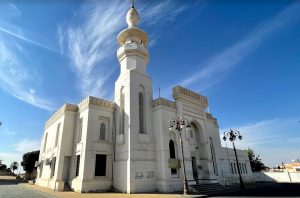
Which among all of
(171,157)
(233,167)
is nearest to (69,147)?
(171,157)

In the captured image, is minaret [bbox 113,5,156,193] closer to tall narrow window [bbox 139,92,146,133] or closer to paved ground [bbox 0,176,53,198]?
tall narrow window [bbox 139,92,146,133]

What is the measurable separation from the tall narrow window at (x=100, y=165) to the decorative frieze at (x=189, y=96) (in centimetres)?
A: 1102

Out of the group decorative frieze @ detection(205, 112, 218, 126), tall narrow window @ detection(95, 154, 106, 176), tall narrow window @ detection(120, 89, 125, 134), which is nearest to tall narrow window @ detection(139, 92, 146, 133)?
tall narrow window @ detection(120, 89, 125, 134)

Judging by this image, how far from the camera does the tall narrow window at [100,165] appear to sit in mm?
20719

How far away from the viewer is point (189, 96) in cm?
2634

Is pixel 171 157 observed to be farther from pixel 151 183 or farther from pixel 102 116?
pixel 102 116

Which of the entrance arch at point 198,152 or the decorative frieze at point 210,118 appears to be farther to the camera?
the decorative frieze at point 210,118

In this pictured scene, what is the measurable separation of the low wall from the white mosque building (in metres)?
20.4

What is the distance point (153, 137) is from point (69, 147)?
963cm

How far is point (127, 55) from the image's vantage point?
25.8 meters

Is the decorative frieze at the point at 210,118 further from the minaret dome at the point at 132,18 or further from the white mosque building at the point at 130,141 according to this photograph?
the minaret dome at the point at 132,18

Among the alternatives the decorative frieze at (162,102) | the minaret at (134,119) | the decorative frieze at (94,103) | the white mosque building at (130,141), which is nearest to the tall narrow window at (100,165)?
the white mosque building at (130,141)

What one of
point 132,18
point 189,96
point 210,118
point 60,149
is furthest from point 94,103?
point 210,118

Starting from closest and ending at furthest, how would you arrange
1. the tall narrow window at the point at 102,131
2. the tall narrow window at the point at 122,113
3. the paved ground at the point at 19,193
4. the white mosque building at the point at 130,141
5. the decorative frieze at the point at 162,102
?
1. the paved ground at the point at 19,193
2. the white mosque building at the point at 130,141
3. the tall narrow window at the point at 122,113
4. the tall narrow window at the point at 102,131
5. the decorative frieze at the point at 162,102
